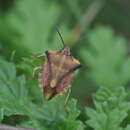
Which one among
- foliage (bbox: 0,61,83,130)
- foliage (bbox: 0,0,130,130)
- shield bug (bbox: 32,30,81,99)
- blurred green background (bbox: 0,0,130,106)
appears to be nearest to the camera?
foliage (bbox: 0,61,83,130)

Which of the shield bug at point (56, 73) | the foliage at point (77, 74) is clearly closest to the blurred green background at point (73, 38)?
the foliage at point (77, 74)

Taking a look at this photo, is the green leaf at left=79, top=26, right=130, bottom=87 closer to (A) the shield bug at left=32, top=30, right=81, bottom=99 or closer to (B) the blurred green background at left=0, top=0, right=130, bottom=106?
(B) the blurred green background at left=0, top=0, right=130, bottom=106

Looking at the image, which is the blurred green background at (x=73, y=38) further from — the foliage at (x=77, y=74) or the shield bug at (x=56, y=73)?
the shield bug at (x=56, y=73)

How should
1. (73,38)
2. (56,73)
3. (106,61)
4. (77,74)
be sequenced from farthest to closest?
(73,38), (106,61), (77,74), (56,73)

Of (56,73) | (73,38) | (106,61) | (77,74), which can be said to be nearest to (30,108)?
(56,73)

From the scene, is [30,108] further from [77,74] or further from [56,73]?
[77,74]

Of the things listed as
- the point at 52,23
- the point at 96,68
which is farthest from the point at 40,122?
the point at 52,23

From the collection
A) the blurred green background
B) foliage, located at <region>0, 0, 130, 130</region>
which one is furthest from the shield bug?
the blurred green background
